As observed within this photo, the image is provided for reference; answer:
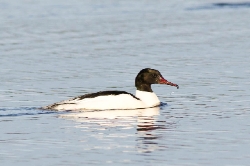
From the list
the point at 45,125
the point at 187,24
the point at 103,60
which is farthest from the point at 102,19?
the point at 45,125

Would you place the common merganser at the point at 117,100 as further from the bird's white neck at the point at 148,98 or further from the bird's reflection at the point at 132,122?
the bird's reflection at the point at 132,122

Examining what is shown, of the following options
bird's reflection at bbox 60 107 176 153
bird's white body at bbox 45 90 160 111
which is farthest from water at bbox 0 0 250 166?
bird's white body at bbox 45 90 160 111

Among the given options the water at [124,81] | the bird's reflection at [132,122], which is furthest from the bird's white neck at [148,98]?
the water at [124,81]

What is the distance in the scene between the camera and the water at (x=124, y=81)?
1423cm

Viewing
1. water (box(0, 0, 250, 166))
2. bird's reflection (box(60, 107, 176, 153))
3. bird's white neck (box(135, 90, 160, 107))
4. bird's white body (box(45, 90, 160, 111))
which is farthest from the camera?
bird's white neck (box(135, 90, 160, 107))

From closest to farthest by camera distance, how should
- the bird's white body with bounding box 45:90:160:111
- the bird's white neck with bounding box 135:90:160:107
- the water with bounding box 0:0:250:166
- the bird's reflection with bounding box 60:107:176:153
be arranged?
the water with bounding box 0:0:250:166 < the bird's reflection with bounding box 60:107:176:153 < the bird's white body with bounding box 45:90:160:111 < the bird's white neck with bounding box 135:90:160:107

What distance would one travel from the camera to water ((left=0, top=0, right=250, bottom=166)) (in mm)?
14227

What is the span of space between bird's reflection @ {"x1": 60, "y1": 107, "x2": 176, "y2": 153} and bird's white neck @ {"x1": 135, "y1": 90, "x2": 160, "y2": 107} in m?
0.19

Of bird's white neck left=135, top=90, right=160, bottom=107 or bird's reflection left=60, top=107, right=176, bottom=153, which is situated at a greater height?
bird's white neck left=135, top=90, right=160, bottom=107

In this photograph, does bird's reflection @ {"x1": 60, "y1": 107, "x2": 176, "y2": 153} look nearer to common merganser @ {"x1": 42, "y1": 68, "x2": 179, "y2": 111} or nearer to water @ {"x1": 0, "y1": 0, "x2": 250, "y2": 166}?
water @ {"x1": 0, "y1": 0, "x2": 250, "y2": 166}

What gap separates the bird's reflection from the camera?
15.1m

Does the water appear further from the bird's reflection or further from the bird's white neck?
the bird's white neck

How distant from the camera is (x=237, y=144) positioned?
1452 centimetres

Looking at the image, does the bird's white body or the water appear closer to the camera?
the water
